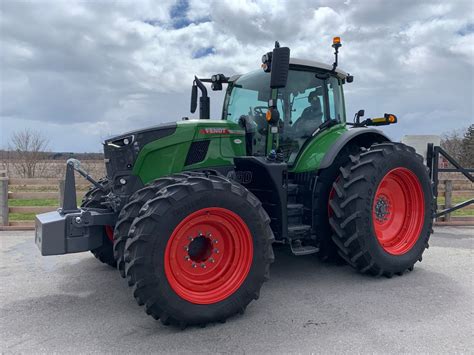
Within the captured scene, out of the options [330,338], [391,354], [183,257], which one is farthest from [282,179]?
[391,354]

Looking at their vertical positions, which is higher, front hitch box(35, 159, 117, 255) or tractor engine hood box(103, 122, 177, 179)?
tractor engine hood box(103, 122, 177, 179)

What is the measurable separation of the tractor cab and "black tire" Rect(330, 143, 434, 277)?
727 mm

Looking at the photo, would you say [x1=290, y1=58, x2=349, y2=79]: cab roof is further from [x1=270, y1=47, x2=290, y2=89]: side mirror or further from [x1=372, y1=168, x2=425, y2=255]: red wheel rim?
[x1=372, y1=168, x2=425, y2=255]: red wheel rim

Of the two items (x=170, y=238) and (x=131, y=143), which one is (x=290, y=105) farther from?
(x=170, y=238)

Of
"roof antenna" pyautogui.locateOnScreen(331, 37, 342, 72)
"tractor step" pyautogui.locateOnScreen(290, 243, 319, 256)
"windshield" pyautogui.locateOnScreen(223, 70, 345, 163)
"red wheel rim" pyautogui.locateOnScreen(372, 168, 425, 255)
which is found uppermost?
"roof antenna" pyautogui.locateOnScreen(331, 37, 342, 72)

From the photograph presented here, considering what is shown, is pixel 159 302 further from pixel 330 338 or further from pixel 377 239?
pixel 377 239

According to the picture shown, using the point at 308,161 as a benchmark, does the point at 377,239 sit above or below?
below

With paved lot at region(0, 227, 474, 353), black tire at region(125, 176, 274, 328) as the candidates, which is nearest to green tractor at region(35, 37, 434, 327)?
black tire at region(125, 176, 274, 328)

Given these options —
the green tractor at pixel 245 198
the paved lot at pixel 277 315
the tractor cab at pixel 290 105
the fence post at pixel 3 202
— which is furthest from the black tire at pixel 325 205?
the fence post at pixel 3 202

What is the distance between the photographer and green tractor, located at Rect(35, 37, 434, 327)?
3.32 m

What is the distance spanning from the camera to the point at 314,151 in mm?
4777

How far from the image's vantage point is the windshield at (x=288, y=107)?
4.83 meters

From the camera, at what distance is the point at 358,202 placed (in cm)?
436

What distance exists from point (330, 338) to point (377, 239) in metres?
1.71
